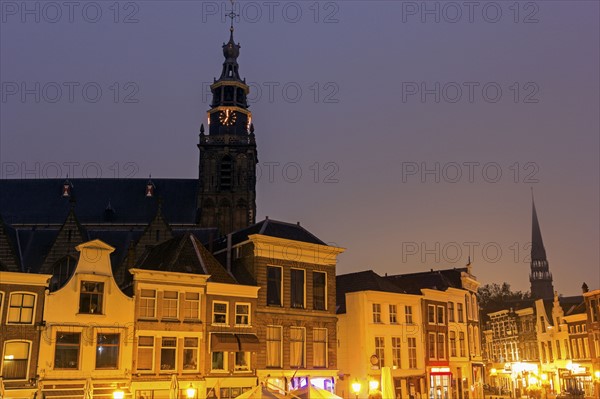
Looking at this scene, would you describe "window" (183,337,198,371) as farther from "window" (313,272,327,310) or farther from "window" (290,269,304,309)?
"window" (313,272,327,310)

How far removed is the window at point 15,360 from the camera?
89.3 feet

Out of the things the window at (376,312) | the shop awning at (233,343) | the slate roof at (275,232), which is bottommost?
the shop awning at (233,343)

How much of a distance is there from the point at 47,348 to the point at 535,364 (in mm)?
53494

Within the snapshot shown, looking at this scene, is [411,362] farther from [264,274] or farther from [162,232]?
[162,232]

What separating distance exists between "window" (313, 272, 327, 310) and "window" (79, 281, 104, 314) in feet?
40.5

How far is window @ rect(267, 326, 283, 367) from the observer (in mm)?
34844

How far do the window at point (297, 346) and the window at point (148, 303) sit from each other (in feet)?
26.9

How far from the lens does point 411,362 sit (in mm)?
44062

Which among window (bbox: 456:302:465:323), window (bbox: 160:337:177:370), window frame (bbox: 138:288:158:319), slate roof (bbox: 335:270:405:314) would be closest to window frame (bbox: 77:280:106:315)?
window frame (bbox: 138:288:158:319)

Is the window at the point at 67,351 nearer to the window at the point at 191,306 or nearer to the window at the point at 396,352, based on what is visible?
the window at the point at 191,306

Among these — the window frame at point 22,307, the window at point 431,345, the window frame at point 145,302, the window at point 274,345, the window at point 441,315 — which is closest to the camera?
the window frame at point 22,307

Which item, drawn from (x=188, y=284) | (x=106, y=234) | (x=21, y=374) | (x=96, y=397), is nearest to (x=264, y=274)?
(x=188, y=284)

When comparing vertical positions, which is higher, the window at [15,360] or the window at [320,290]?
the window at [320,290]

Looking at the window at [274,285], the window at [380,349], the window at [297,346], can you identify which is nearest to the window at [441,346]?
the window at [380,349]
